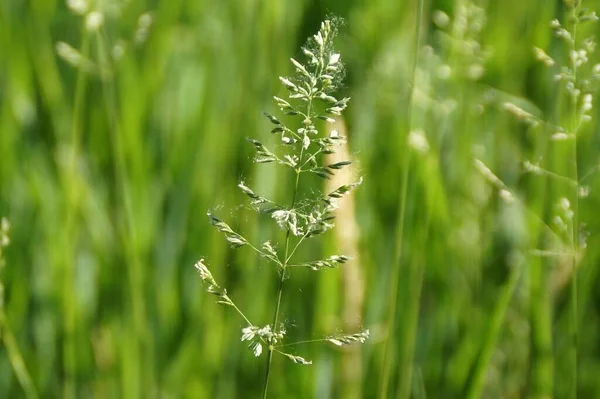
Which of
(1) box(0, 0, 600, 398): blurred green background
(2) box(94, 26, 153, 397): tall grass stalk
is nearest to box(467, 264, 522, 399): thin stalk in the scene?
(1) box(0, 0, 600, 398): blurred green background

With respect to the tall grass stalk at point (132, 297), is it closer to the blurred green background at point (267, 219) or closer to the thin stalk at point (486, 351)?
the blurred green background at point (267, 219)

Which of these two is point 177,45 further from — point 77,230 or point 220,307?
point 220,307

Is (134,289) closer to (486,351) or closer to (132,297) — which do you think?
(132,297)

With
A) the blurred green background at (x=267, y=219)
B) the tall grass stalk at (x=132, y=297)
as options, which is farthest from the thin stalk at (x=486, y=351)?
the tall grass stalk at (x=132, y=297)

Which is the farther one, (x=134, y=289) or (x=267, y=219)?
(x=267, y=219)

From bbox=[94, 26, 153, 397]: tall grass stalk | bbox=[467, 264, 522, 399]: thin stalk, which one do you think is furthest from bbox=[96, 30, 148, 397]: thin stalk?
bbox=[467, 264, 522, 399]: thin stalk

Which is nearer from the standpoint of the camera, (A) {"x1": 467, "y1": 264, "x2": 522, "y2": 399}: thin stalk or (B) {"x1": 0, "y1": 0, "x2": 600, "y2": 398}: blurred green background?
(A) {"x1": 467, "y1": 264, "x2": 522, "y2": 399}: thin stalk

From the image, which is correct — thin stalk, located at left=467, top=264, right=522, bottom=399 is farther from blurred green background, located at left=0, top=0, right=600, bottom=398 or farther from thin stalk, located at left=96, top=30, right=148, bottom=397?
thin stalk, located at left=96, top=30, right=148, bottom=397

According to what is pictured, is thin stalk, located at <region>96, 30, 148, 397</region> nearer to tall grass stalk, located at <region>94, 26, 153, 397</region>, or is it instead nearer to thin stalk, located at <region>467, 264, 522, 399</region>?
tall grass stalk, located at <region>94, 26, 153, 397</region>

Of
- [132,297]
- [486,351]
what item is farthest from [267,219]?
[486,351]
